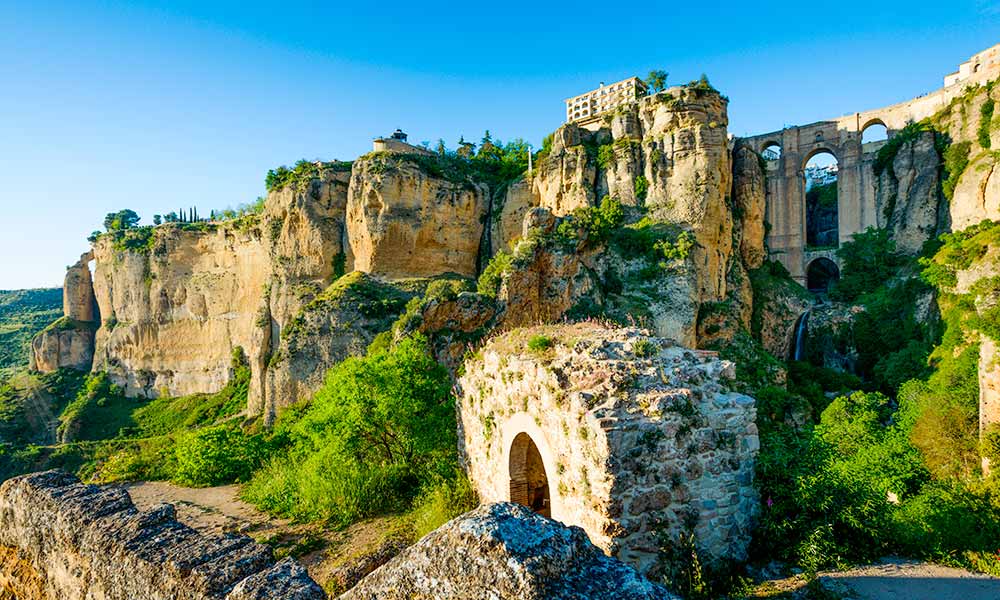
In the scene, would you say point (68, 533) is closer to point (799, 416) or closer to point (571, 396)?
point (571, 396)

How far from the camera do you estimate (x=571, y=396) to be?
22.5ft

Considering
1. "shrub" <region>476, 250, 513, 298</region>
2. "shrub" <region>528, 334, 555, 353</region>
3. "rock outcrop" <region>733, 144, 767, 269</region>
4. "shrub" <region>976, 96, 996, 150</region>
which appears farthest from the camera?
"rock outcrop" <region>733, 144, 767, 269</region>

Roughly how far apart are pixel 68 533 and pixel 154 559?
1.69 m

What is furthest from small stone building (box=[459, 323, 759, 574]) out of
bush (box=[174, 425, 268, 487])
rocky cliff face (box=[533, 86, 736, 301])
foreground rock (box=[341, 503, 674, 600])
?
rocky cliff face (box=[533, 86, 736, 301])

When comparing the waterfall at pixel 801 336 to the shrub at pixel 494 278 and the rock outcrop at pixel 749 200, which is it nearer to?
the rock outcrop at pixel 749 200

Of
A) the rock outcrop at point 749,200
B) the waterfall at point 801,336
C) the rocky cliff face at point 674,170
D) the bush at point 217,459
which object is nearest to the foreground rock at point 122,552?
the bush at point 217,459

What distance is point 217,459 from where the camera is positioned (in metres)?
18.3

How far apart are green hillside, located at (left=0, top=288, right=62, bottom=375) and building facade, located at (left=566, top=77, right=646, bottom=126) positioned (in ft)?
205

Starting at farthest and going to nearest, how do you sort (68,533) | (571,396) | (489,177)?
(489,177) → (571,396) → (68,533)

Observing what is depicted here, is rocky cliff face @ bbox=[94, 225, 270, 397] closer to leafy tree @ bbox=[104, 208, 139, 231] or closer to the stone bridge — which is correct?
leafy tree @ bbox=[104, 208, 139, 231]

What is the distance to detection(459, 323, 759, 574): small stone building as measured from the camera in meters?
6.35

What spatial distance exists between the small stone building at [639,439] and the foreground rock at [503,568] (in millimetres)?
2798

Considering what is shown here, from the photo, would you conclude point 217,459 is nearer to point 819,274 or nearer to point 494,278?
point 494,278

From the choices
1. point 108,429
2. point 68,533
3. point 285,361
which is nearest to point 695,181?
point 285,361
